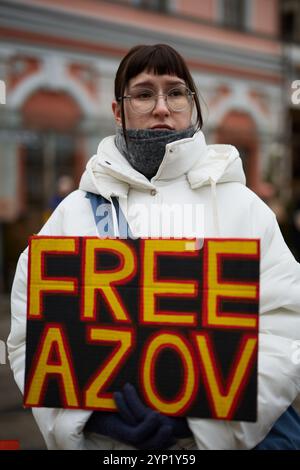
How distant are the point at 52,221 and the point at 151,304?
1.06 ft

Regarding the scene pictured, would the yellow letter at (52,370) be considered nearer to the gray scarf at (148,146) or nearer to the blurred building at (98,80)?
the gray scarf at (148,146)

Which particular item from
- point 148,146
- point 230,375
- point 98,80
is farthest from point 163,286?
point 98,80

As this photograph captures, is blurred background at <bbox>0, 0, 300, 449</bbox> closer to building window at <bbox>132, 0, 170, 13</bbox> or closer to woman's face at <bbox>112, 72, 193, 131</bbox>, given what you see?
building window at <bbox>132, 0, 170, 13</bbox>

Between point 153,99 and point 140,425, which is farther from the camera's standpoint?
point 153,99

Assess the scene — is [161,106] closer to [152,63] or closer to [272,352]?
[152,63]

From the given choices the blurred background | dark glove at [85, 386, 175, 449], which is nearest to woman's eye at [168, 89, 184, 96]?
dark glove at [85, 386, 175, 449]

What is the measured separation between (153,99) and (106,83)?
26.0ft

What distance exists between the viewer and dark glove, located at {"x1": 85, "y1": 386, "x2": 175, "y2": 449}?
107 centimetres

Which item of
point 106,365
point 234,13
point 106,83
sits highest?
point 234,13

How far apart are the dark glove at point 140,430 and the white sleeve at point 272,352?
0.17ft

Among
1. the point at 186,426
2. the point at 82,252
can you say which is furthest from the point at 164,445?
the point at 82,252

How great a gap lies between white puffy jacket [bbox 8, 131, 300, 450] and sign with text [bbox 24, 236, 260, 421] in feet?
0.18

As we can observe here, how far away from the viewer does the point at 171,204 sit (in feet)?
4.11

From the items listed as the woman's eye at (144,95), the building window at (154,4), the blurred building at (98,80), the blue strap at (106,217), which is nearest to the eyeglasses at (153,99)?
the woman's eye at (144,95)
